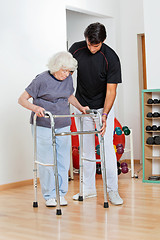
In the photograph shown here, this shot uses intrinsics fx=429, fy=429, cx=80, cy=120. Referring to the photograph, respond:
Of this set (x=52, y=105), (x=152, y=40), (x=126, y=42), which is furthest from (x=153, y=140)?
(x=126, y=42)

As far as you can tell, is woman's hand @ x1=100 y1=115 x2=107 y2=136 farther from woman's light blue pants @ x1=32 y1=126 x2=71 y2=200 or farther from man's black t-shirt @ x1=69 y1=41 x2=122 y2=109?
woman's light blue pants @ x1=32 y1=126 x2=71 y2=200

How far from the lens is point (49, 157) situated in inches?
150

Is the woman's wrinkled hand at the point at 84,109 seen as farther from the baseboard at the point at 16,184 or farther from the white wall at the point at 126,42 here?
the white wall at the point at 126,42

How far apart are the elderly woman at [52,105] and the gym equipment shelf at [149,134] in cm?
158

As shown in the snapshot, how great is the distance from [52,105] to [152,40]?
6.87 feet

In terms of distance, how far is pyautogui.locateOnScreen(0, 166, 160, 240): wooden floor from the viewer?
2936 mm

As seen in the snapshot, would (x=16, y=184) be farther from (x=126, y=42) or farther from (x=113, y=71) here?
(x=126, y=42)

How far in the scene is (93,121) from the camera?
4.03 m

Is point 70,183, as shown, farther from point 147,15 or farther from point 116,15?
point 116,15

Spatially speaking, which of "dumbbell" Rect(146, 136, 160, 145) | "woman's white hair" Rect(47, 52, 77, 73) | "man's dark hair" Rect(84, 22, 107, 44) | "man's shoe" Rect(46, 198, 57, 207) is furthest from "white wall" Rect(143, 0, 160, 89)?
"man's shoe" Rect(46, 198, 57, 207)

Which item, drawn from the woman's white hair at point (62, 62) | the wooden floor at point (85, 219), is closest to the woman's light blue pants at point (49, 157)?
the wooden floor at point (85, 219)

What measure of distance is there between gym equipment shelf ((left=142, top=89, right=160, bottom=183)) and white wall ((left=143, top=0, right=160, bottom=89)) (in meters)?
0.13

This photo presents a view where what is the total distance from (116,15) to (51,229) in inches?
188

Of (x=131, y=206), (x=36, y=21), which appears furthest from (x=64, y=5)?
(x=131, y=206)
